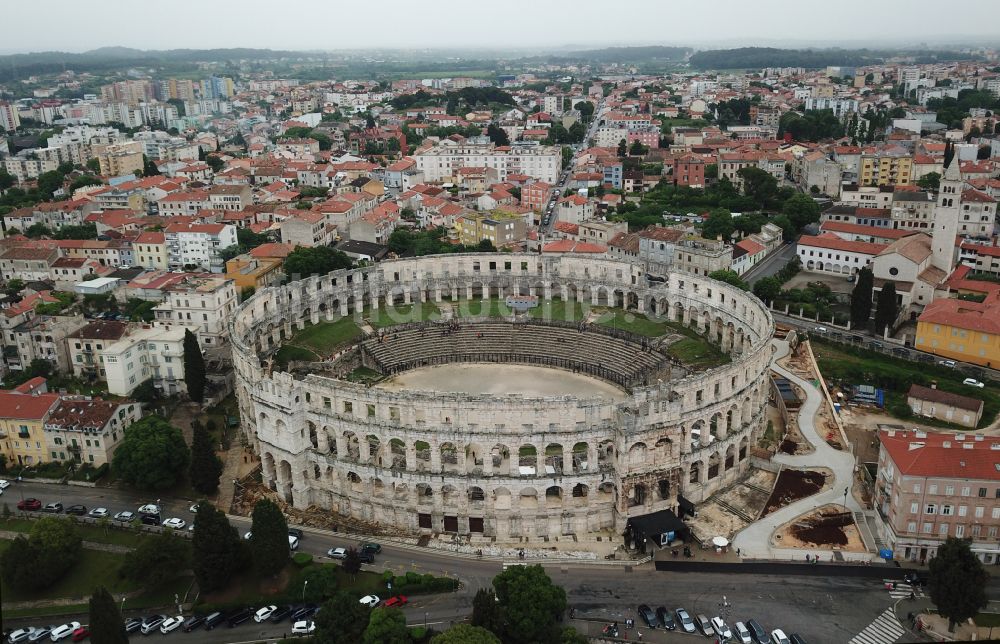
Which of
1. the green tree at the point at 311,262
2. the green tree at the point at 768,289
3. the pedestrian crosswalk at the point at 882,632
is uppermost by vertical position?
the green tree at the point at 311,262

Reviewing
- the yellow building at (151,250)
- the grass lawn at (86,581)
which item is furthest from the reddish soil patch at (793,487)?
the yellow building at (151,250)

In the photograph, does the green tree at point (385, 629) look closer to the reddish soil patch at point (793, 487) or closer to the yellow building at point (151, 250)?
the reddish soil patch at point (793, 487)

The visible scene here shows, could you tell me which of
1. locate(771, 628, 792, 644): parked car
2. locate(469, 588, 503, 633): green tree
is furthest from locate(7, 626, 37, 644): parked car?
locate(771, 628, 792, 644): parked car

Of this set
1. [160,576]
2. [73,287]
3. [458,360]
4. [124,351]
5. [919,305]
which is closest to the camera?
[160,576]

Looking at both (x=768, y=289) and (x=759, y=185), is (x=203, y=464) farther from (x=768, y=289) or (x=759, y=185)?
(x=759, y=185)

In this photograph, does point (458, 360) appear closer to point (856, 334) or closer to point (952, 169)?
point (856, 334)

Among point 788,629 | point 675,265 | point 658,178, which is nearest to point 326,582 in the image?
point 788,629

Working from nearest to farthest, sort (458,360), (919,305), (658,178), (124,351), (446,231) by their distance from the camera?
(124,351), (458,360), (919,305), (446,231), (658,178)

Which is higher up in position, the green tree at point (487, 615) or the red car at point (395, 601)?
the green tree at point (487, 615)
